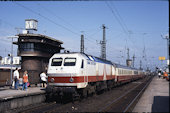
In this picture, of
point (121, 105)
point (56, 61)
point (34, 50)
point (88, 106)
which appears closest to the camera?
point (88, 106)

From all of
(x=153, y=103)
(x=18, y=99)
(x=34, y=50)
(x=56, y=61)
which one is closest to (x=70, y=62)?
(x=56, y=61)

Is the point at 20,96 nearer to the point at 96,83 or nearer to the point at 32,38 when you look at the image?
the point at 96,83

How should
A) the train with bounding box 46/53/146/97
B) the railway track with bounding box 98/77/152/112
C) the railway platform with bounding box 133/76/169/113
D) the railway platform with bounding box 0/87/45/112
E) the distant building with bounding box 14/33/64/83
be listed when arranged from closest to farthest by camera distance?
the railway platform with bounding box 133/76/169/113
the railway platform with bounding box 0/87/45/112
the railway track with bounding box 98/77/152/112
the train with bounding box 46/53/146/97
the distant building with bounding box 14/33/64/83

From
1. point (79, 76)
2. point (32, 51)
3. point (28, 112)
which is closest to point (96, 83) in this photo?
point (79, 76)

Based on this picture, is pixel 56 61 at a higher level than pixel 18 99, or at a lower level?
higher

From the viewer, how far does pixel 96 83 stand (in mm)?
18531

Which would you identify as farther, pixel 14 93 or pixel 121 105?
pixel 14 93

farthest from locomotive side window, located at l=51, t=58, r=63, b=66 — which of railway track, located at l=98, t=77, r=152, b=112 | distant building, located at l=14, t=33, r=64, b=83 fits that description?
distant building, located at l=14, t=33, r=64, b=83

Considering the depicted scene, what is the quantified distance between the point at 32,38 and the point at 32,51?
83.7 inches

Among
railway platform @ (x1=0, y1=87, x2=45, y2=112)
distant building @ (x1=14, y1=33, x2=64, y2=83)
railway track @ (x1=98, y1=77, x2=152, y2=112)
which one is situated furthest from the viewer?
distant building @ (x1=14, y1=33, x2=64, y2=83)

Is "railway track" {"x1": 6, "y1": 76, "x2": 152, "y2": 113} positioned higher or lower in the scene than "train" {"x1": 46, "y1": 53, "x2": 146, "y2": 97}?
lower

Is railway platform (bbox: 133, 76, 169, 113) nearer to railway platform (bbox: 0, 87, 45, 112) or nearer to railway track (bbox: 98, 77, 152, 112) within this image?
railway track (bbox: 98, 77, 152, 112)

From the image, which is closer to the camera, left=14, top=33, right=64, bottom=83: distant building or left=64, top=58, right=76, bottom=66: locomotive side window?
left=64, top=58, right=76, bottom=66: locomotive side window

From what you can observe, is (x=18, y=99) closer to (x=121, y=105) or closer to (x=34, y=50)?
(x=121, y=105)
